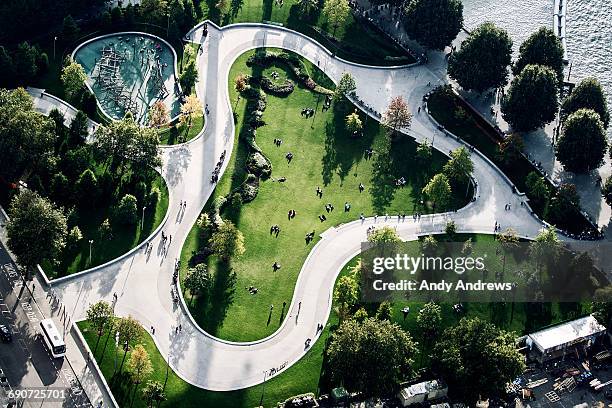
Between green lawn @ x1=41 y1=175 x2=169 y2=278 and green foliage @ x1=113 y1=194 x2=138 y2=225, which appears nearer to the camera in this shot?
green lawn @ x1=41 y1=175 x2=169 y2=278

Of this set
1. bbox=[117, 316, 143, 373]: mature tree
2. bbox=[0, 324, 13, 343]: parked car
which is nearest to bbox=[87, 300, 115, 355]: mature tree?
bbox=[117, 316, 143, 373]: mature tree

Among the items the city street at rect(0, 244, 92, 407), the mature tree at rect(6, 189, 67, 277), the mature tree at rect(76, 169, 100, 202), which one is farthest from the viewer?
the mature tree at rect(76, 169, 100, 202)

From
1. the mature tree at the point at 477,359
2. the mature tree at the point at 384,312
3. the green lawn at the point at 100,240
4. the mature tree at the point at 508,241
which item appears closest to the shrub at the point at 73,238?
the green lawn at the point at 100,240

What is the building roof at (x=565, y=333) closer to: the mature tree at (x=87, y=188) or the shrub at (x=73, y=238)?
the shrub at (x=73, y=238)

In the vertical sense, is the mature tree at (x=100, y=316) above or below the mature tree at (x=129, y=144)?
below

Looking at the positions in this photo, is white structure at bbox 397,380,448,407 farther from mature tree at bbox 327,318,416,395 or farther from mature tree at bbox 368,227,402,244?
mature tree at bbox 368,227,402,244
